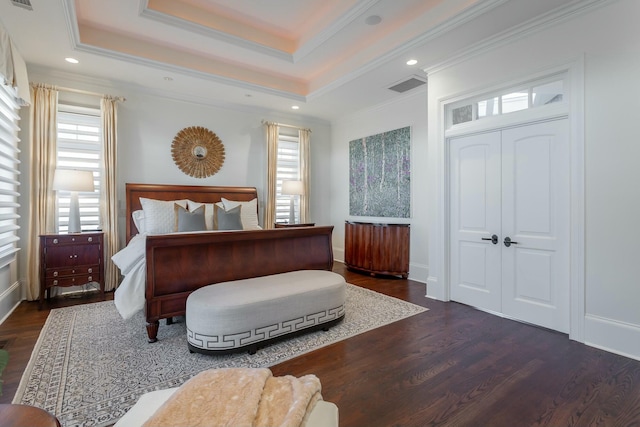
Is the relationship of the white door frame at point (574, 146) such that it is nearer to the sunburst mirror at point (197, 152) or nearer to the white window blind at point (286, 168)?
the white window blind at point (286, 168)

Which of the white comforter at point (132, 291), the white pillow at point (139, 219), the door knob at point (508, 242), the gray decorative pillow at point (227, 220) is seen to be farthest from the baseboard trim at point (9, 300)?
the door knob at point (508, 242)

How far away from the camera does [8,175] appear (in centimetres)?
349

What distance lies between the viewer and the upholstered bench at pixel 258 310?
246cm

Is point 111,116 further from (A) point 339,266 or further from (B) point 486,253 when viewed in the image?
(B) point 486,253

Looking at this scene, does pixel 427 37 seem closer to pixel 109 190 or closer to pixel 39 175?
pixel 109 190

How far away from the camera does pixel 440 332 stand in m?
2.96

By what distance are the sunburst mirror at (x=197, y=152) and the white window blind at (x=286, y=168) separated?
1.13 m

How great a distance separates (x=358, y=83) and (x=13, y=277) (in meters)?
5.05

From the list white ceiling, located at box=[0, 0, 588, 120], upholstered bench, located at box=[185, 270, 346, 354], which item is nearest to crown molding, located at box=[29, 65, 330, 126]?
white ceiling, located at box=[0, 0, 588, 120]

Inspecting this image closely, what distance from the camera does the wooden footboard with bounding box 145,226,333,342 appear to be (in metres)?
2.72

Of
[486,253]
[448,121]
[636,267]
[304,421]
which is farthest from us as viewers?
[448,121]

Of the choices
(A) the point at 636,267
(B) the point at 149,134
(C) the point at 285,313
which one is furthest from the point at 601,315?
(B) the point at 149,134

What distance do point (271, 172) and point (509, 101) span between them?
382 centimetres

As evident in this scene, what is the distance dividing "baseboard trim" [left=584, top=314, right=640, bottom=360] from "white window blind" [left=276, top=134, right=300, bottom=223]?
4.49 meters
